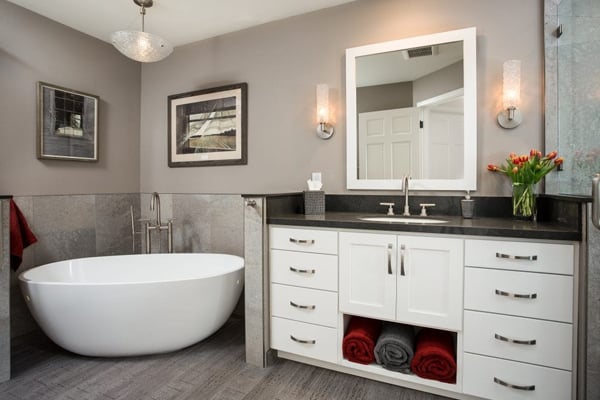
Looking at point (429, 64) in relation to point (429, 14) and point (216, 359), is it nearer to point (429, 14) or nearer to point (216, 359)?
point (429, 14)

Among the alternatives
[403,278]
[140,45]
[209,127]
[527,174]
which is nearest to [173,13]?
[140,45]

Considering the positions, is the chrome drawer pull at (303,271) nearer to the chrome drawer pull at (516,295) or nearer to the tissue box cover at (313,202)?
the tissue box cover at (313,202)

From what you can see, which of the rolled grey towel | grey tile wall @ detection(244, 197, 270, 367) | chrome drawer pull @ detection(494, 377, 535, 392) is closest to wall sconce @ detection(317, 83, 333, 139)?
grey tile wall @ detection(244, 197, 270, 367)

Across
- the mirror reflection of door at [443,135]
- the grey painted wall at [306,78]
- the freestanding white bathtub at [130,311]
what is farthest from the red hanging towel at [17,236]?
the mirror reflection of door at [443,135]

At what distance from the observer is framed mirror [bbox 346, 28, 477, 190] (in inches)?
83.0

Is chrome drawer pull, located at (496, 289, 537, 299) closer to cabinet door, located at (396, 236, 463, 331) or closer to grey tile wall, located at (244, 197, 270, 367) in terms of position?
cabinet door, located at (396, 236, 463, 331)

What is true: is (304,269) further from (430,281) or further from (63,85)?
(63,85)

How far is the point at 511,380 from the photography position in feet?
5.05

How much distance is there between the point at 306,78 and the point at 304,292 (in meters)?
1.65

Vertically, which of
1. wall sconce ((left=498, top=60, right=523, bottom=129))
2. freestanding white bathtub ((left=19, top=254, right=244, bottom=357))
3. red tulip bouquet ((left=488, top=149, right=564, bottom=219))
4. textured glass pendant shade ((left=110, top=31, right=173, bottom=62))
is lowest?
freestanding white bathtub ((left=19, top=254, right=244, bottom=357))

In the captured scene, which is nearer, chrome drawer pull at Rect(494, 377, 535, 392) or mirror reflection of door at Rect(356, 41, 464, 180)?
chrome drawer pull at Rect(494, 377, 535, 392)

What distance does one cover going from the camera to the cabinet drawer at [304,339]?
192cm

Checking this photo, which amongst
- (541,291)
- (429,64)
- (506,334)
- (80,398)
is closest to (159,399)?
(80,398)

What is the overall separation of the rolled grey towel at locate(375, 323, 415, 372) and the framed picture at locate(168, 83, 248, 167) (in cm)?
180
